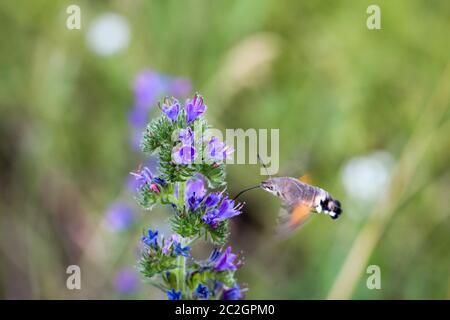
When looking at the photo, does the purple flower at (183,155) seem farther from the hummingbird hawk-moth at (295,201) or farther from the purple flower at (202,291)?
the purple flower at (202,291)

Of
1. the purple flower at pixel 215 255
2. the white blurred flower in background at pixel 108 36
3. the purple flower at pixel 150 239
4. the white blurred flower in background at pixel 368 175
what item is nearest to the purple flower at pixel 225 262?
the purple flower at pixel 215 255

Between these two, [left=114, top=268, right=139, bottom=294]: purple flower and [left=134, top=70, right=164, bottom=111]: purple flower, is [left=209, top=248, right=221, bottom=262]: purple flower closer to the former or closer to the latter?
[left=114, top=268, right=139, bottom=294]: purple flower

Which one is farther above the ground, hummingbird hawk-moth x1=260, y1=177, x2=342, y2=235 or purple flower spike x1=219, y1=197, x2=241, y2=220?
hummingbird hawk-moth x1=260, y1=177, x2=342, y2=235

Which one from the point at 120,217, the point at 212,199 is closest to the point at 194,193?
the point at 212,199

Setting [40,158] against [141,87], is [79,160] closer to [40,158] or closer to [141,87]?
[40,158]

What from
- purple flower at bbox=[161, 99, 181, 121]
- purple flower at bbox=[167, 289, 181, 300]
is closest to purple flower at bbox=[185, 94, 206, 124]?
purple flower at bbox=[161, 99, 181, 121]
